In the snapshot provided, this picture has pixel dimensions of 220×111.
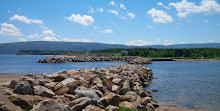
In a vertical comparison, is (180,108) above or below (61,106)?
below

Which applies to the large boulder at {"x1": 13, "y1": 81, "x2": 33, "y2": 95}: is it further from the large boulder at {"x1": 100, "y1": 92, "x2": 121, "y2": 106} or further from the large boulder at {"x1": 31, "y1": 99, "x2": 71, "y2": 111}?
the large boulder at {"x1": 100, "y1": 92, "x2": 121, "y2": 106}

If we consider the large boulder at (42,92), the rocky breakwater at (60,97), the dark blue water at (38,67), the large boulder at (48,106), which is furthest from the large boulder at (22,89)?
the dark blue water at (38,67)

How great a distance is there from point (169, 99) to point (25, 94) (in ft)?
34.3

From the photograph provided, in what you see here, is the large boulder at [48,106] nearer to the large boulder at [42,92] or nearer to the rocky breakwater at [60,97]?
the rocky breakwater at [60,97]

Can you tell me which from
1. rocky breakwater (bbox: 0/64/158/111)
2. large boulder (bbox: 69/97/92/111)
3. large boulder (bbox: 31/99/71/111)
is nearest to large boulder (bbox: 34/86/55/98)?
rocky breakwater (bbox: 0/64/158/111)

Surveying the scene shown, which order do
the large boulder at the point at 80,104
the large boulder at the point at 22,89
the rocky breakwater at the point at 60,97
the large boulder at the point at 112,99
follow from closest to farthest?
the rocky breakwater at the point at 60,97
the large boulder at the point at 80,104
the large boulder at the point at 22,89
the large boulder at the point at 112,99

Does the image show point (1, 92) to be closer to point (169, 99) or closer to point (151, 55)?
point (169, 99)

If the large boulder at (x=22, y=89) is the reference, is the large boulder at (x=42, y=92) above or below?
below

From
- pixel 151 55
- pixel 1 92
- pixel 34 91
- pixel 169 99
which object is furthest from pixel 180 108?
pixel 151 55

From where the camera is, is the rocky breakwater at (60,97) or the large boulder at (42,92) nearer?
the rocky breakwater at (60,97)

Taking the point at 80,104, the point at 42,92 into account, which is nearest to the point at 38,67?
the point at 42,92

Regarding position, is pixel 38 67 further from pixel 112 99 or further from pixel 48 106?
pixel 48 106

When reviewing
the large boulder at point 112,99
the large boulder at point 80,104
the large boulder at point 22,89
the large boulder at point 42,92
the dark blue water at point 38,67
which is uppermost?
the large boulder at point 22,89

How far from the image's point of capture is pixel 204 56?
115m
